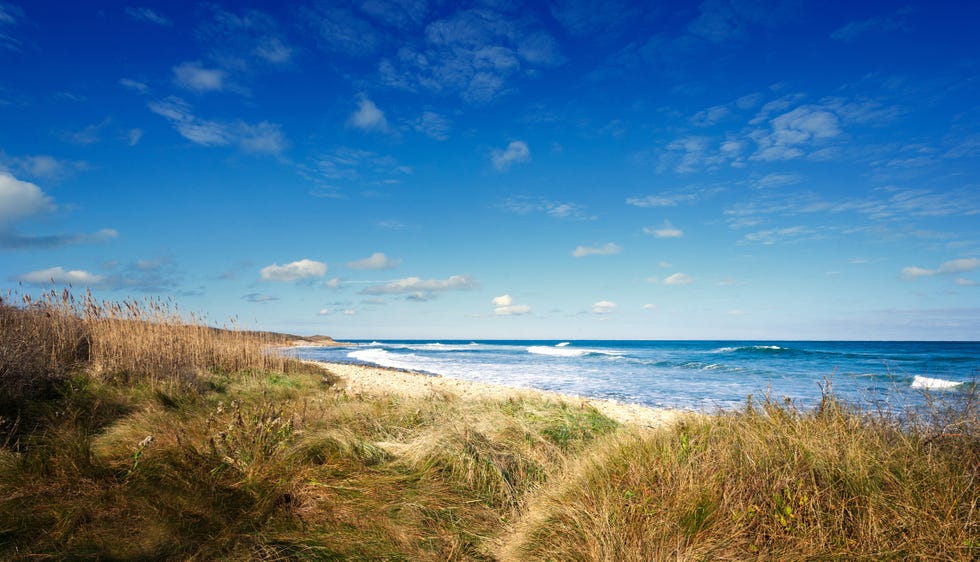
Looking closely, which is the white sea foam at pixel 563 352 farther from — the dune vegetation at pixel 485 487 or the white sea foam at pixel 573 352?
the dune vegetation at pixel 485 487

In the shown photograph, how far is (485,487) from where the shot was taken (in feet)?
14.8

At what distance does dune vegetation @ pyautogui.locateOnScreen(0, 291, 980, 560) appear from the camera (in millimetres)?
2783

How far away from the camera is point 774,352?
150 ft

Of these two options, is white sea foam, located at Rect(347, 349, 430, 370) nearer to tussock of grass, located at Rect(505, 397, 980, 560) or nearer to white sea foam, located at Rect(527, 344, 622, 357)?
white sea foam, located at Rect(527, 344, 622, 357)

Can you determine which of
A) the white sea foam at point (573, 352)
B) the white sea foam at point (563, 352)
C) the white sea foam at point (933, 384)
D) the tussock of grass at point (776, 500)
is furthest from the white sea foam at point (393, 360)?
the tussock of grass at point (776, 500)

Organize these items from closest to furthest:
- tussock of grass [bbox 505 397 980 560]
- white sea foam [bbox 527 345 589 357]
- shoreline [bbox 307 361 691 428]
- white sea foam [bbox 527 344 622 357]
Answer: tussock of grass [bbox 505 397 980 560] < shoreline [bbox 307 361 691 428] < white sea foam [bbox 527 344 622 357] < white sea foam [bbox 527 345 589 357]

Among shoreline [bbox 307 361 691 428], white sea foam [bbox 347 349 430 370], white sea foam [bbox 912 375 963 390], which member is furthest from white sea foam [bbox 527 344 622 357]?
shoreline [bbox 307 361 691 428]

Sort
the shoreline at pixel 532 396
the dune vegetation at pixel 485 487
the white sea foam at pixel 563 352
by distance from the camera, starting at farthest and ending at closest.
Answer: the white sea foam at pixel 563 352
the shoreline at pixel 532 396
the dune vegetation at pixel 485 487

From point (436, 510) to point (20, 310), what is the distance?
36.5 ft

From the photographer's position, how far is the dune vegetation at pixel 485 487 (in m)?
2.78

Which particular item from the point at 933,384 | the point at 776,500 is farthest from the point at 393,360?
the point at 776,500

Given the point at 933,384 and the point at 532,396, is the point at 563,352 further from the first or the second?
the point at 532,396

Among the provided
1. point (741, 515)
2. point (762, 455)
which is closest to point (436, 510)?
point (741, 515)

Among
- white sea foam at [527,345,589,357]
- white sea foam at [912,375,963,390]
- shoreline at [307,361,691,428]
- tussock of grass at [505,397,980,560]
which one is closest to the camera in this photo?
tussock of grass at [505,397,980,560]
